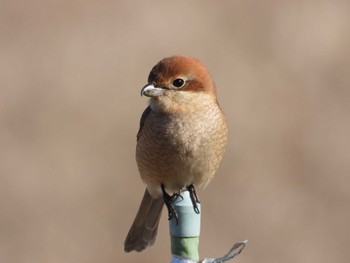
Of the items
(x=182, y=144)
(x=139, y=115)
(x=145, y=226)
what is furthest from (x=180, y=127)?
(x=139, y=115)

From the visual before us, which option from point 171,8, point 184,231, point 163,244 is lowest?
point 184,231

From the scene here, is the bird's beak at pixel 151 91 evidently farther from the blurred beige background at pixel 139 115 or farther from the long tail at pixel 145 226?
the blurred beige background at pixel 139 115

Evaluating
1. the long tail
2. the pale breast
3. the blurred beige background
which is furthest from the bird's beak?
the blurred beige background

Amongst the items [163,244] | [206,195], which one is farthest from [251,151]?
[163,244]

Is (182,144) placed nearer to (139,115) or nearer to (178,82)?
(178,82)

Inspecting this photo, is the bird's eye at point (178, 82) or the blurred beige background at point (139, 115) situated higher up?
the blurred beige background at point (139, 115)

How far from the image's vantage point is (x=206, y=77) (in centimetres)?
582

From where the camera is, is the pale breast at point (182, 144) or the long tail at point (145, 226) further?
the long tail at point (145, 226)

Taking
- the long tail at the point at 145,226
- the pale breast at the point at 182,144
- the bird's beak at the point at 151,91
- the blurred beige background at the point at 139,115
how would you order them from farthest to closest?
the blurred beige background at the point at 139,115
the long tail at the point at 145,226
the pale breast at the point at 182,144
the bird's beak at the point at 151,91

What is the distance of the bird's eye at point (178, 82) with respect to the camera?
569cm

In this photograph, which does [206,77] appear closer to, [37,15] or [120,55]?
[120,55]

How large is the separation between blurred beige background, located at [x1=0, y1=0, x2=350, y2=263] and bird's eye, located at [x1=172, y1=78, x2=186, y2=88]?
3.63m

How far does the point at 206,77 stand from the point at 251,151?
4.35m

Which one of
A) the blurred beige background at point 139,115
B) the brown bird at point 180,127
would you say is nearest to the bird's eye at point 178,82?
the brown bird at point 180,127
